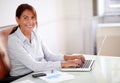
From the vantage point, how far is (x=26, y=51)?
6.10ft

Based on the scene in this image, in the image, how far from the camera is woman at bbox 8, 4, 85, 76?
5.90ft

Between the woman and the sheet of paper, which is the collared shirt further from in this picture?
the sheet of paper

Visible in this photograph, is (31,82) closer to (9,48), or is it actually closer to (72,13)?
(9,48)

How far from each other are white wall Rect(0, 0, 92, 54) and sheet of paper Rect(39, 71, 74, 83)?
1.51 m

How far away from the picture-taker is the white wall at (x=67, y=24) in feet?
10.8

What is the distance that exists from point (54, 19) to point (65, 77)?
193 centimetres

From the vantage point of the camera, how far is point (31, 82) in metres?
1.55

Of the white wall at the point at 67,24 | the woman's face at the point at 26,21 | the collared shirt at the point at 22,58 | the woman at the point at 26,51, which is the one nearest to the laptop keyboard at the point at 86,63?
the woman at the point at 26,51

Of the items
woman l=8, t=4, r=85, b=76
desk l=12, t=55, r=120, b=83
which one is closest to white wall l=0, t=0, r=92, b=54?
woman l=8, t=4, r=85, b=76

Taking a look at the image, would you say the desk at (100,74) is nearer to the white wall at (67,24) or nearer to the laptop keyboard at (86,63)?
the laptop keyboard at (86,63)

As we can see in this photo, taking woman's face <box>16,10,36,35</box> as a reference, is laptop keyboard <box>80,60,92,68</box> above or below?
below

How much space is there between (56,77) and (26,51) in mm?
392

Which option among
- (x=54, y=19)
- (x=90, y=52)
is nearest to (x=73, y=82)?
(x=54, y=19)

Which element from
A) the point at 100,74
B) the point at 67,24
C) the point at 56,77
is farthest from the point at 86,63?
the point at 67,24
